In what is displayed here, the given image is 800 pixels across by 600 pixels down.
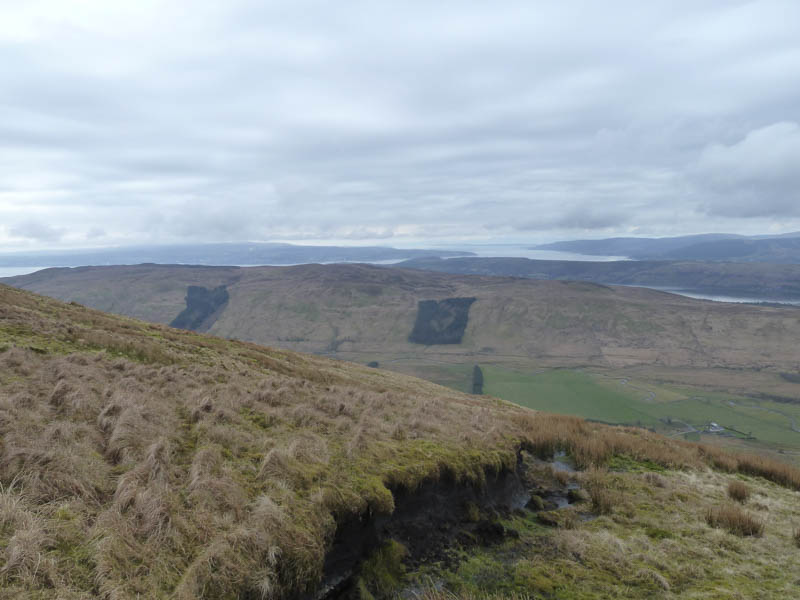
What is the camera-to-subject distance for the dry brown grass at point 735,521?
419 inches

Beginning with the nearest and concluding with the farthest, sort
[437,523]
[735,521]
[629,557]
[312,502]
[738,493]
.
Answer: [312,502] → [629,557] → [437,523] → [735,521] → [738,493]

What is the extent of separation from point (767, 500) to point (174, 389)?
→ 19.6 meters

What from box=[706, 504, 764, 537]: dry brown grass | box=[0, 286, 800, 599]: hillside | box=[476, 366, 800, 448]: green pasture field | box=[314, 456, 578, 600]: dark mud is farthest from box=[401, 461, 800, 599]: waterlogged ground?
box=[476, 366, 800, 448]: green pasture field

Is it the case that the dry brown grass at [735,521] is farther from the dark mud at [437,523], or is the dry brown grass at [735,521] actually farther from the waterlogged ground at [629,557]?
the dark mud at [437,523]

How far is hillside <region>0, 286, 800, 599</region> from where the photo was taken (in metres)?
5.96

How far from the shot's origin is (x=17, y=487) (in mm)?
6512

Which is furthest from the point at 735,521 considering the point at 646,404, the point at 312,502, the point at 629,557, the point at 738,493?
the point at 646,404

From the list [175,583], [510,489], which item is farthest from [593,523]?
[175,583]

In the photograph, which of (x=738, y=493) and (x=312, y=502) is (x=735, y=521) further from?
(x=312, y=502)

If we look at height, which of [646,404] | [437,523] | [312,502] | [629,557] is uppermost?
[312,502]

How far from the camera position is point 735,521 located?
1088 cm

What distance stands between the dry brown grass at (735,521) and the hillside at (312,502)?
4cm

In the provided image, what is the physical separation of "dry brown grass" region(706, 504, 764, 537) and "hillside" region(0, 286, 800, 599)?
1.8 inches

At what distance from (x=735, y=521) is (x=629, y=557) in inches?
167
